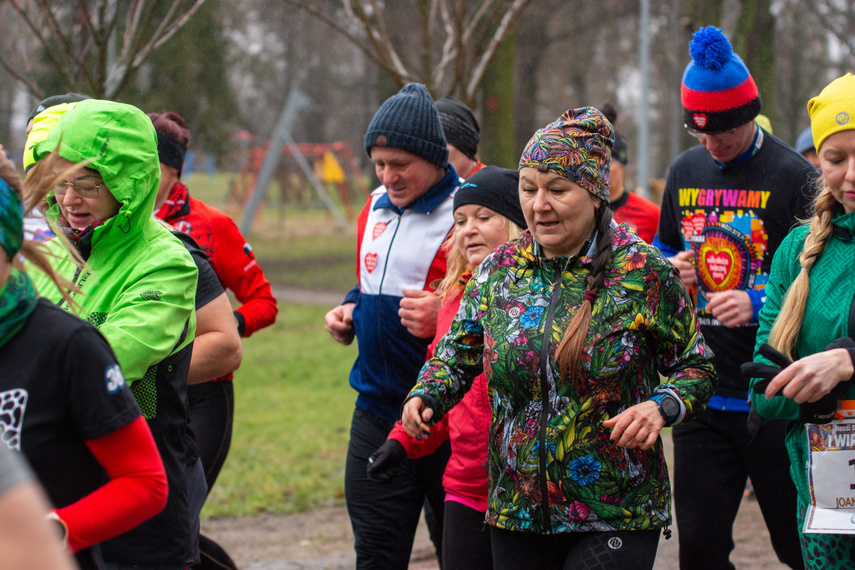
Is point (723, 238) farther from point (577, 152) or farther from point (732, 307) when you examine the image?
point (577, 152)

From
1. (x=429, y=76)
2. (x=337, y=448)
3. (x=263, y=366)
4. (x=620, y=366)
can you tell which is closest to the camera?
(x=620, y=366)

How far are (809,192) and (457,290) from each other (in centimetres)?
149

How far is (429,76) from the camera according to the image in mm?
6043

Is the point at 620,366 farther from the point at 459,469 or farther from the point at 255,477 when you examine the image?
the point at 255,477

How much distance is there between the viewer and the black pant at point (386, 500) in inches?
151

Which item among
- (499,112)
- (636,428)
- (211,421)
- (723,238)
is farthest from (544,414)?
(499,112)

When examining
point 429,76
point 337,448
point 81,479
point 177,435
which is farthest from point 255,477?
point 81,479

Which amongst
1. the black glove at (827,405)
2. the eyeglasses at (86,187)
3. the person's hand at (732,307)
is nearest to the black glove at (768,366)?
the black glove at (827,405)

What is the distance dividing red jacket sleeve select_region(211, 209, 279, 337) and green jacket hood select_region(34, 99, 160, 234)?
1.70m

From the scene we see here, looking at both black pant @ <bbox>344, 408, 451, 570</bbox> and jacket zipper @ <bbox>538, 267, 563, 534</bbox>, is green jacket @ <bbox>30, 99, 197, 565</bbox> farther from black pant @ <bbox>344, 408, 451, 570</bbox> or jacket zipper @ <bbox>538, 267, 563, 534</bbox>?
black pant @ <bbox>344, 408, 451, 570</bbox>

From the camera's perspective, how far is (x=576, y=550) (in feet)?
9.11

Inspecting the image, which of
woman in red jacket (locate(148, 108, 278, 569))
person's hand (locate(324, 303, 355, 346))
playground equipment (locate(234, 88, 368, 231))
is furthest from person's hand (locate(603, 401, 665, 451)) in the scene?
playground equipment (locate(234, 88, 368, 231))

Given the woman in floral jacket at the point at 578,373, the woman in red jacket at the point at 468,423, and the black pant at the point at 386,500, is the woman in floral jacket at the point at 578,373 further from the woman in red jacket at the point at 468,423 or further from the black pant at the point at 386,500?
the black pant at the point at 386,500

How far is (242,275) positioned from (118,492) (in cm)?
257
